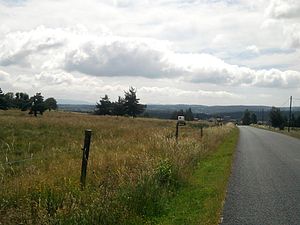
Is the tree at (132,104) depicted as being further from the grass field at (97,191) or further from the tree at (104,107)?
the grass field at (97,191)

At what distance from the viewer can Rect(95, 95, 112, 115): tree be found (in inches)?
4104

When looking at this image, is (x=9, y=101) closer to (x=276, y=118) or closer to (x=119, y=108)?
(x=119, y=108)

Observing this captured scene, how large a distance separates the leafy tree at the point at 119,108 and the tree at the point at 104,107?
354cm

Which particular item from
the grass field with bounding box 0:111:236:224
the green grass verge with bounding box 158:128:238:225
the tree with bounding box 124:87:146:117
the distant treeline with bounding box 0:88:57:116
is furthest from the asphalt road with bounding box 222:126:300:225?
the tree with bounding box 124:87:146:117

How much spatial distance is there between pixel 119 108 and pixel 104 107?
28.3ft

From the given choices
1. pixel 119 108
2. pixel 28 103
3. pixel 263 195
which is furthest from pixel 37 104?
pixel 263 195

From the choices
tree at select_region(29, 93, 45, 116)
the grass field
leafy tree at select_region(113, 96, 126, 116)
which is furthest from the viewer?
leafy tree at select_region(113, 96, 126, 116)

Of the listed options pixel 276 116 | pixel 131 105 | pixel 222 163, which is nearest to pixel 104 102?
pixel 131 105

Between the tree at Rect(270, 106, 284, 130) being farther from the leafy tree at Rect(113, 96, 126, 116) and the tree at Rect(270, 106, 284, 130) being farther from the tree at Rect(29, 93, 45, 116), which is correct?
the tree at Rect(29, 93, 45, 116)

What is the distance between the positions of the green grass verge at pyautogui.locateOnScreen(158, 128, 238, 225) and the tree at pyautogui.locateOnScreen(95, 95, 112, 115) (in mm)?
90465

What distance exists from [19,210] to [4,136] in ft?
61.8

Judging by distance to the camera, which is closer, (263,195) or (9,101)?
(263,195)

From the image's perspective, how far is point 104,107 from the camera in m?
105

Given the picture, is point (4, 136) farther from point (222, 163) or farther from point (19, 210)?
point (19, 210)
